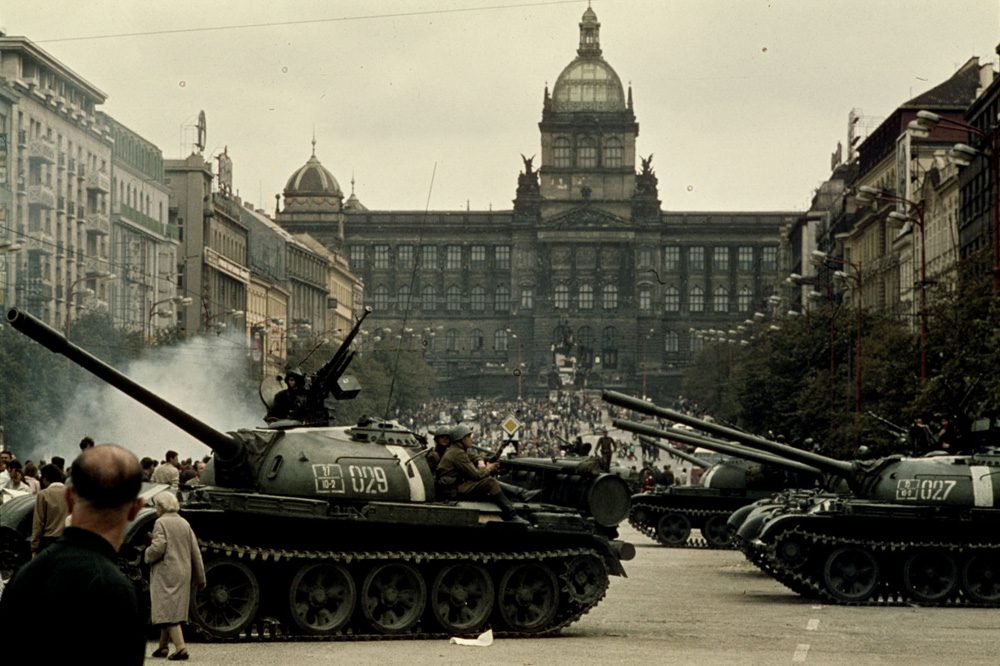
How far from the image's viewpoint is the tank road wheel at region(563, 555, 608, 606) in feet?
69.3

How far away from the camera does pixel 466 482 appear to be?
20906 mm

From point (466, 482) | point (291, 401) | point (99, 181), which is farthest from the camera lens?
point (99, 181)

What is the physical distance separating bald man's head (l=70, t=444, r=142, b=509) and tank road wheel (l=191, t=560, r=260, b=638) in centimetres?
1326

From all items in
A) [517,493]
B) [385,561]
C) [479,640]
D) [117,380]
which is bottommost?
[479,640]

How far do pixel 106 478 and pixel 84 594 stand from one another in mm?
360

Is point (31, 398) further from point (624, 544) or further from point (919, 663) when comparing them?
point (919, 663)

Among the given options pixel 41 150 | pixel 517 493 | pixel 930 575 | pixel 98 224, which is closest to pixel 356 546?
pixel 517 493

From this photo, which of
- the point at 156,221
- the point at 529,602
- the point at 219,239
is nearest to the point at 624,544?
the point at 529,602

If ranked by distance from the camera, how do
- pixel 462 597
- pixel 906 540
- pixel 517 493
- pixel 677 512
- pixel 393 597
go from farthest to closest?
pixel 677 512
pixel 906 540
pixel 517 493
pixel 462 597
pixel 393 597

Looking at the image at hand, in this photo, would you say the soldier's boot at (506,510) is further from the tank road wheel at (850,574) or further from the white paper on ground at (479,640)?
the tank road wheel at (850,574)

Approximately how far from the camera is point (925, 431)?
95.1 feet

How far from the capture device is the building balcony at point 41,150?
89125 mm

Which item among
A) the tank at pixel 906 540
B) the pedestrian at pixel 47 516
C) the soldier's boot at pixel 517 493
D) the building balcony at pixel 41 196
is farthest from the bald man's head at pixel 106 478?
the building balcony at pixel 41 196

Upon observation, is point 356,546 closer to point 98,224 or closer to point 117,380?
point 117,380
